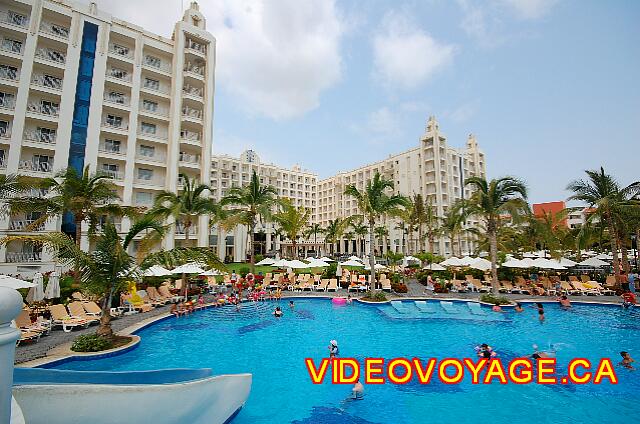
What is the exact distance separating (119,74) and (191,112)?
7711 mm

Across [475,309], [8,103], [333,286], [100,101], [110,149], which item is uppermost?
[100,101]

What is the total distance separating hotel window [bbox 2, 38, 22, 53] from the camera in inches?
1131

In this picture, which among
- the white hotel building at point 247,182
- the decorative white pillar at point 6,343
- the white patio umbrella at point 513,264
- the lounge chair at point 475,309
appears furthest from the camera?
the white hotel building at point 247,182

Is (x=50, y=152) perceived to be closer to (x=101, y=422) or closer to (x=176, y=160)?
(x=176, y=160)

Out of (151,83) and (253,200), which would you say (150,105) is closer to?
(151,83)

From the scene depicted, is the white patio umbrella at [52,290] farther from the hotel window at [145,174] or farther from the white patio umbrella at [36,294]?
the hotel window at [145,174]

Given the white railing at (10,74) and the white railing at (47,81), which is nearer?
the white railing at (10,74)

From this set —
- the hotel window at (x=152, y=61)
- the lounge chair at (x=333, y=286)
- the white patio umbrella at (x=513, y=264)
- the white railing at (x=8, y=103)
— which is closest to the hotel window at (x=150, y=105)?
the hotel window at (x=152, y=61)

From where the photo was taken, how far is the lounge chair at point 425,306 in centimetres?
1923

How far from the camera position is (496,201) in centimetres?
2106

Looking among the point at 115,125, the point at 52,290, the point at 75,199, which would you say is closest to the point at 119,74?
the point at 115,125

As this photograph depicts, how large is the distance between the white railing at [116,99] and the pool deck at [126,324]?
79.6 ft

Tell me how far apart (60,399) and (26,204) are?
19.6m

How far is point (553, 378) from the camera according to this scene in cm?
1053
